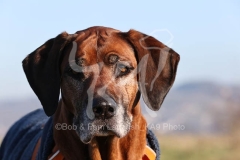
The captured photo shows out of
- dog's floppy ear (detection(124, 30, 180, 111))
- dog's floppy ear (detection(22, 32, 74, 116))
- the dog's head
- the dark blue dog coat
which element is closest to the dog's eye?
the dog's head

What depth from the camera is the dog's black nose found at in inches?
206

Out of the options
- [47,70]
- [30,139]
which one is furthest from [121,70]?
[30,139]

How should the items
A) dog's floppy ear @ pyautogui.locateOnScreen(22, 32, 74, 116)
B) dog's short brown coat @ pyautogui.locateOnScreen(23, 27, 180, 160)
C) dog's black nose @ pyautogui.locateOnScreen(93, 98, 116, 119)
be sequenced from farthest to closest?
dog's floppy ear @ pyautogui.locateOnScreen(22, 32, 74, 116), dog's short brown coat @ pyautogui.locateOnScreen(23, 27, 180, 160), dog's black nose @ pyautogui.locateOnScreen(93, 98, 116, 119)

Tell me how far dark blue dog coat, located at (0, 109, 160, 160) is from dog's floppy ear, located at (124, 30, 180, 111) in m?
0.41

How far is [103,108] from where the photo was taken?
5258 millimetres

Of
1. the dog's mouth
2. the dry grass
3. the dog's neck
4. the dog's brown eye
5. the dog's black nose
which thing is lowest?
the dry grass

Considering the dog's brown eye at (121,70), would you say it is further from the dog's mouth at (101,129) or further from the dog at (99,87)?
the dog's mouth at (101,129)

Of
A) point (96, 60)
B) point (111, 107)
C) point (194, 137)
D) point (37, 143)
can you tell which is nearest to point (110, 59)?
point (96, 60)

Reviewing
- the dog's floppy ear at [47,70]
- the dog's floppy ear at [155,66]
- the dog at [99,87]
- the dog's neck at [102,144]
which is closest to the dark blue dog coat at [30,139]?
the dog at [99,87]

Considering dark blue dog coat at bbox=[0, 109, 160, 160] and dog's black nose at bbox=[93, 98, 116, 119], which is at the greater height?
dog's black nose at bbox=[93, 98, 116, 119]

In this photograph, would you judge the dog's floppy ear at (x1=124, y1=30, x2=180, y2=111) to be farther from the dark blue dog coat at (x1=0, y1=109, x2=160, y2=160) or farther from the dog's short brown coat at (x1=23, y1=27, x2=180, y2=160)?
the dark blue dog coat at (x1=0, y1=109, x2=160, y2=160)

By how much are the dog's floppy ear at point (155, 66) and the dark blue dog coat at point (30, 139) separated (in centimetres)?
41

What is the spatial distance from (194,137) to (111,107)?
11.3 meters

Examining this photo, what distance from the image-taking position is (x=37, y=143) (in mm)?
6258
